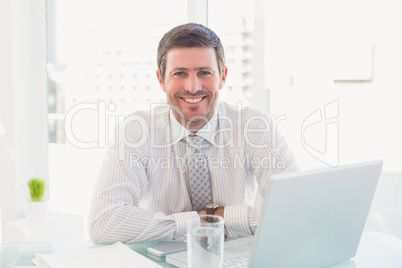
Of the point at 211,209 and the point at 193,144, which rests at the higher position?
the point at 193,144

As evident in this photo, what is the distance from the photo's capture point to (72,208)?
3.29 meters

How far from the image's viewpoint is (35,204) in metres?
2.76

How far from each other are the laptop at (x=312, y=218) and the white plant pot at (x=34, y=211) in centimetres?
188

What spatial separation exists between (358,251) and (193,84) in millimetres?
921

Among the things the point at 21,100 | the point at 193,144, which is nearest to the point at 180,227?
the point at 193,144

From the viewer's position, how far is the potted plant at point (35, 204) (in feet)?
9.08

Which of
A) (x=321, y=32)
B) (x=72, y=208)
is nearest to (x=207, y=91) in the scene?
(x=321, y=32)

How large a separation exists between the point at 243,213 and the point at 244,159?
439 mm

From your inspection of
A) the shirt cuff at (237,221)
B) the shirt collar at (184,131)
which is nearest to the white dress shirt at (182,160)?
the shirt collar at (184,131)

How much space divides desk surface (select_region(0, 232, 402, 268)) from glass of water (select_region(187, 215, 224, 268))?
235 millimetres

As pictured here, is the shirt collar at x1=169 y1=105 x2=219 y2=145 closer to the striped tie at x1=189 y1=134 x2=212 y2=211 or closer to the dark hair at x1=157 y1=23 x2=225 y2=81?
the striped tie at x1=189 y1=134 x2=212 y2=211

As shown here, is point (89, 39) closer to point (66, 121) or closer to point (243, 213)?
point (66, 121)

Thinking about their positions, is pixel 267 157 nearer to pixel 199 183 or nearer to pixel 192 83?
pixel 199 183

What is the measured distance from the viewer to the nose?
1824mm
